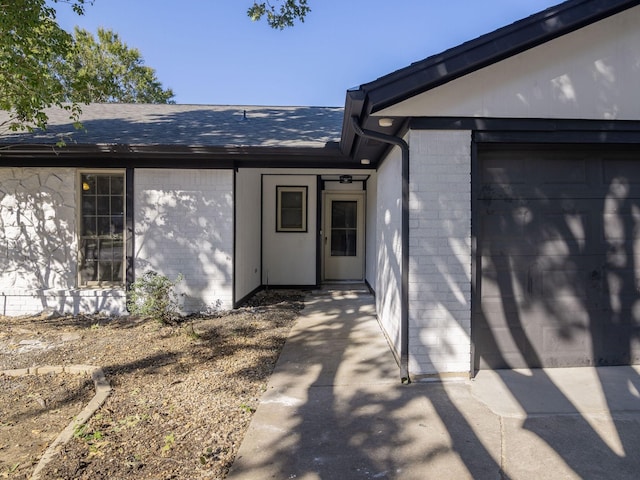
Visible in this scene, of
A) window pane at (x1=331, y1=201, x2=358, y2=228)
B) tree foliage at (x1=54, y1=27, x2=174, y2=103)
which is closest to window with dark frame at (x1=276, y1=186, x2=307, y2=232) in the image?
window pane at (x1=331, y1=201, x2=358, y2=228)

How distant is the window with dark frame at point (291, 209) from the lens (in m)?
9.80

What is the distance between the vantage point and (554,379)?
4.10 metres

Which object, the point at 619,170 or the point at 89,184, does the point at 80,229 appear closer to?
the point at 89,184

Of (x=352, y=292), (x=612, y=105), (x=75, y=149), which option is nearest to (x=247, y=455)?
(x=612, y=105)

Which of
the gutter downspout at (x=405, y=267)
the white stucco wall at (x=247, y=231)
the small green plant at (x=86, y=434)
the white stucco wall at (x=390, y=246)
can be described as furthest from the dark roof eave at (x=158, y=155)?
the small green plant at (x=86, y=434)

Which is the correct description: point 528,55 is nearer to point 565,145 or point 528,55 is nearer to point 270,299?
point 565,145

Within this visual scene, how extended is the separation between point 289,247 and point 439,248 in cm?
602

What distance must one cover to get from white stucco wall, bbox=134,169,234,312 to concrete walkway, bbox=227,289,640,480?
111 inches

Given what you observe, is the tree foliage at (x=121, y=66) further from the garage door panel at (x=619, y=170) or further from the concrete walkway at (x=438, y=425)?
the garage door panel at (x=619, y=170)

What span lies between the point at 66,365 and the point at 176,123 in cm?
511

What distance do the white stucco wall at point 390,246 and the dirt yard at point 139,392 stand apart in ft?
4.61

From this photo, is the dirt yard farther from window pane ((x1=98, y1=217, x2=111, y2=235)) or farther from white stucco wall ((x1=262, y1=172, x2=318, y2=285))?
white stucco wall ((x1=262, y1=172, x2=318, y2=285))

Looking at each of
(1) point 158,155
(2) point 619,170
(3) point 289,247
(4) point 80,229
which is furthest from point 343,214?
(2) point 619,170

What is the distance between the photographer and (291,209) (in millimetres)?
9867
